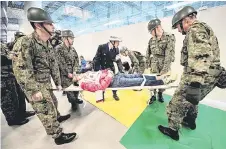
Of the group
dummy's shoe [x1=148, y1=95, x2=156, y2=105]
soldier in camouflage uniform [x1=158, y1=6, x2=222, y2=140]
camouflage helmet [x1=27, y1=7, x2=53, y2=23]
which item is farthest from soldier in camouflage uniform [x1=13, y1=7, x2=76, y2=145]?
dummy's shoe [x1=148, y1=95, x2=156, y2=105]

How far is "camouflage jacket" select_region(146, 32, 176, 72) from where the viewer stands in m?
2.50

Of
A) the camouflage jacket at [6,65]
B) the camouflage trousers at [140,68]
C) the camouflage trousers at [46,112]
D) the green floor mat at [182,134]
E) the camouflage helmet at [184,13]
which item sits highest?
the camouflage helmet at [184,13]

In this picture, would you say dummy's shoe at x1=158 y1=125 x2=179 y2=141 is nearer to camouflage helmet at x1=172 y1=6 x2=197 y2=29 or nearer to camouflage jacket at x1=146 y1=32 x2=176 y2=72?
camouflage jacket at x1=146 y1=32 x2=176 y2=72

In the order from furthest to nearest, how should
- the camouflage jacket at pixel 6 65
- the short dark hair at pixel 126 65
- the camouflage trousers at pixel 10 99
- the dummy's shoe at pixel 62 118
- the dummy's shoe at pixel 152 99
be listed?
1. the short dark hair at pixel 126 65
2. the dummy's shoe at pixel 152 99
3. the dummy's shoe at pixel 62 118
4. the camouflage trousers at pixel 10 99
5. the camouflage jacket at pixel 6 65

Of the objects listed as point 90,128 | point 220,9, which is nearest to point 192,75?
point 90,128

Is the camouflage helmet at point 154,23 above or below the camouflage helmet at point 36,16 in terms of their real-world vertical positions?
above

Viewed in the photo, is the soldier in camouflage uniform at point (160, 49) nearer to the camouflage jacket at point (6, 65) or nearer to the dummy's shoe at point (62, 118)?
the dummy's shoe at point (62, 118)

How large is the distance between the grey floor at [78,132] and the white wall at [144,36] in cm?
180

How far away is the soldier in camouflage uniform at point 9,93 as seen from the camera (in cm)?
202

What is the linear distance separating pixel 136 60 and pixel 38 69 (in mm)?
1802

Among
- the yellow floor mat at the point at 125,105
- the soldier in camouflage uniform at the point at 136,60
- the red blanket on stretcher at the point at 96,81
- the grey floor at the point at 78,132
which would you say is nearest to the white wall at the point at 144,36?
the soldier in camouflage uniform at the point at 136,60

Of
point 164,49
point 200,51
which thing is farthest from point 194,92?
point 164,49

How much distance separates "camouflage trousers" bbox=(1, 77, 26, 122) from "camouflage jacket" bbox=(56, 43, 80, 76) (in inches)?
26.9

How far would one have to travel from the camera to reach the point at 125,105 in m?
2.86
